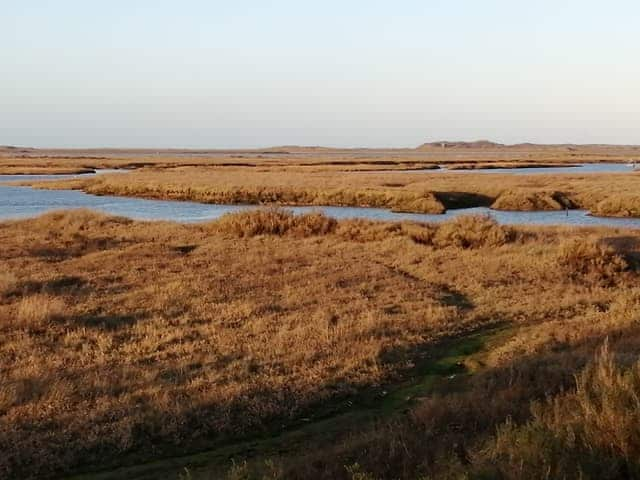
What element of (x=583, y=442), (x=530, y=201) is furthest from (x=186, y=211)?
(x=583, y=442)

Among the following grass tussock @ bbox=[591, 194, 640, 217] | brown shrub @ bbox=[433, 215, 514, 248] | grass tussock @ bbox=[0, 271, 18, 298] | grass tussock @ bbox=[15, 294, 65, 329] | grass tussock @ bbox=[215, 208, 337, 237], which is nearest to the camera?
grass tussock @ bbox=[15, 294, 65, 329]

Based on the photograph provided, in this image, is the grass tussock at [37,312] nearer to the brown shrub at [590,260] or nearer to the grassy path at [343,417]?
the grassy path at [343,417]

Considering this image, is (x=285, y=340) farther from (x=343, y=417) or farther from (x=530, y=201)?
(x=530, y=201)

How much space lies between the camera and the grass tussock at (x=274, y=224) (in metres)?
29.0

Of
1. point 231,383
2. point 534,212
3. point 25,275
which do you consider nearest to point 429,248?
point 25,275

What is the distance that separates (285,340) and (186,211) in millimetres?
37079

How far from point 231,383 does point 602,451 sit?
5.85 metres

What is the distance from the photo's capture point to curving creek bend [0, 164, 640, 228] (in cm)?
4109

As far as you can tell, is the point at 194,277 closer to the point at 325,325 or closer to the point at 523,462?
the point at 325,325

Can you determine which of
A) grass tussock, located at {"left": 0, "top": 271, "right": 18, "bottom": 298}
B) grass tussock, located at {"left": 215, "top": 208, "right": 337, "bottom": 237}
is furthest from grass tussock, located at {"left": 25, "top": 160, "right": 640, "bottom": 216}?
grass tussock, located at {"left": 0, "top": 271, "right": 18, "bottom": 298}

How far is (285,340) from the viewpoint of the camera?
12.8m

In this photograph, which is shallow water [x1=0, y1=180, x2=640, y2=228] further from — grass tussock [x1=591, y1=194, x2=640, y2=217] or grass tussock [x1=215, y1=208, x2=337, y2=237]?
grass tussock [x1=215, y1=208, x2=337, y2=237]

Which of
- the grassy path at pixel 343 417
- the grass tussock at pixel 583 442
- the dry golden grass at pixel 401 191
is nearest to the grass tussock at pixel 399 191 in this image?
the dry golden grass at pixel 401 191

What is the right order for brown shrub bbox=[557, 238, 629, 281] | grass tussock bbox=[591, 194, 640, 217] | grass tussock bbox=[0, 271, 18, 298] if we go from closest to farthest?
grass tussock bbox=[0, 271, 18, 298] < brown shrub bbox=[557, 238, 629, 281] < grass tussock bbox=[591, 194, 640, 217]
